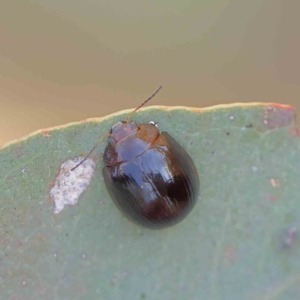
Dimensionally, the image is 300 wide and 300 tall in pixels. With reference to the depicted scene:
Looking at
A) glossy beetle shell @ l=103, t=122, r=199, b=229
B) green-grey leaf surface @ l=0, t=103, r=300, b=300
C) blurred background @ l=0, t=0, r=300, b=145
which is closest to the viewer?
green-grey leaf surface @ l=0, t=103, r=300, b=300

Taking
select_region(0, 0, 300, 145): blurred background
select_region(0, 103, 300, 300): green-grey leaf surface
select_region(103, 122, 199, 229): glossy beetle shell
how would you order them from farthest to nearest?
select_region(0, 0, 300, 145): blurred background
select_region(103, 122, 199, 229): glossy beetle shell
select_region(0, 103, 300, 300): green-grey leaf surface

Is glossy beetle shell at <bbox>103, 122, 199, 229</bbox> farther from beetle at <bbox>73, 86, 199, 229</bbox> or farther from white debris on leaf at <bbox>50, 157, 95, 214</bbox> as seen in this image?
white debris on leaf at <bbox>50, 157, 95, 214</bbox>

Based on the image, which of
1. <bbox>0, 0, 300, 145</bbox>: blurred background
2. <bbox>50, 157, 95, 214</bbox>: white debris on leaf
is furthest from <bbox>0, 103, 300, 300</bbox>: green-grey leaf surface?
<bbox>0, 0, 300, 145</bbox>: blurred background

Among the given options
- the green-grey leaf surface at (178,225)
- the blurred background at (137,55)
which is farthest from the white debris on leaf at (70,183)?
the blurred background at (137,55)

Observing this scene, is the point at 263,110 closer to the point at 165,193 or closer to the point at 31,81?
the point at 165,193

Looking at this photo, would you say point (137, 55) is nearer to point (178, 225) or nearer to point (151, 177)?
point (151, 177)

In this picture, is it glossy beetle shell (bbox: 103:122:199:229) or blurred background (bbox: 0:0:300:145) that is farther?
blurred background (bbox: 0:0:300:145)

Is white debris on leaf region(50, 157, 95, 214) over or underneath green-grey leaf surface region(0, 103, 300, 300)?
over

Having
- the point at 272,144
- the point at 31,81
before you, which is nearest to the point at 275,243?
the point at 272,144
